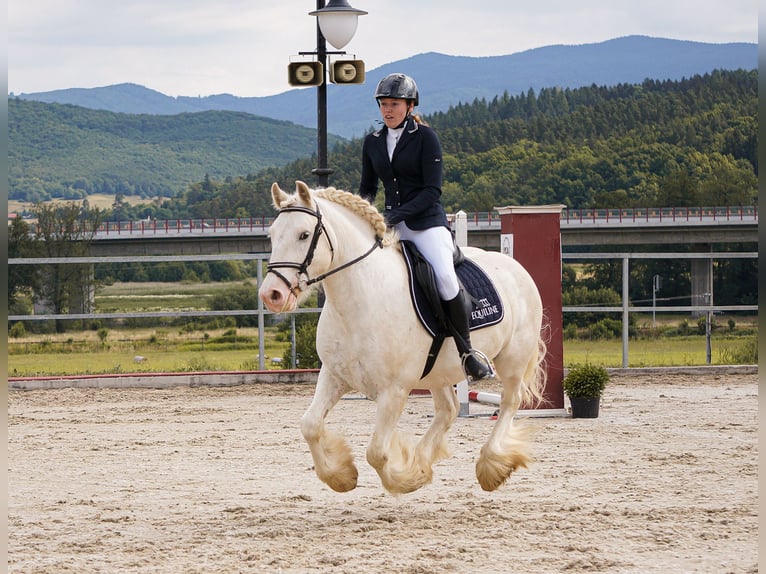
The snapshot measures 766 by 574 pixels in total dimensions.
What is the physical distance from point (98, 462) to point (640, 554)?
4.70 meters

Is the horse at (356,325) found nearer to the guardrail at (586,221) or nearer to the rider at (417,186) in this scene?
the rider at (417,186)

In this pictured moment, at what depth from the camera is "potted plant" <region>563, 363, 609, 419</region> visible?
10.6 m

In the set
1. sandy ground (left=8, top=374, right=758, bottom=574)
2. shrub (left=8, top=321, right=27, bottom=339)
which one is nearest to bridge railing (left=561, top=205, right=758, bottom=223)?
shrub (left=8, top=321, right=27, bottom=339)

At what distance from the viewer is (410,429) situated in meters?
10.1

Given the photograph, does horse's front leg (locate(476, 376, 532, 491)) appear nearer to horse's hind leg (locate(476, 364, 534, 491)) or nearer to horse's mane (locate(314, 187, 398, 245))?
horse's hind leg (locate(476, 364, 534, 491))

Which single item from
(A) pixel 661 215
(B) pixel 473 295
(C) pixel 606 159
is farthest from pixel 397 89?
(C) pixel 606 159

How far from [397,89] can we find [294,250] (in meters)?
1.44

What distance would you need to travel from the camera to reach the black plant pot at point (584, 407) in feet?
34.8

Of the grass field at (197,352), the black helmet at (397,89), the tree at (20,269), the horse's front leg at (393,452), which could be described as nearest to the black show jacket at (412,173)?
the black helmet at (397,89)

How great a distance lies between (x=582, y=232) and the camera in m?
58.1

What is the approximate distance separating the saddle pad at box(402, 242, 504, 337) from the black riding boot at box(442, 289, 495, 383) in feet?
0.34

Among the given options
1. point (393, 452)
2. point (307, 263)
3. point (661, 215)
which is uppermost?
point (661, 215)

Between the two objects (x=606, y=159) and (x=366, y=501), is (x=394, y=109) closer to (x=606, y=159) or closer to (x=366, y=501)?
(x=366, y=501)

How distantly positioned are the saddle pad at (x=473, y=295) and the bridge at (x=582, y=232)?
49.4m
